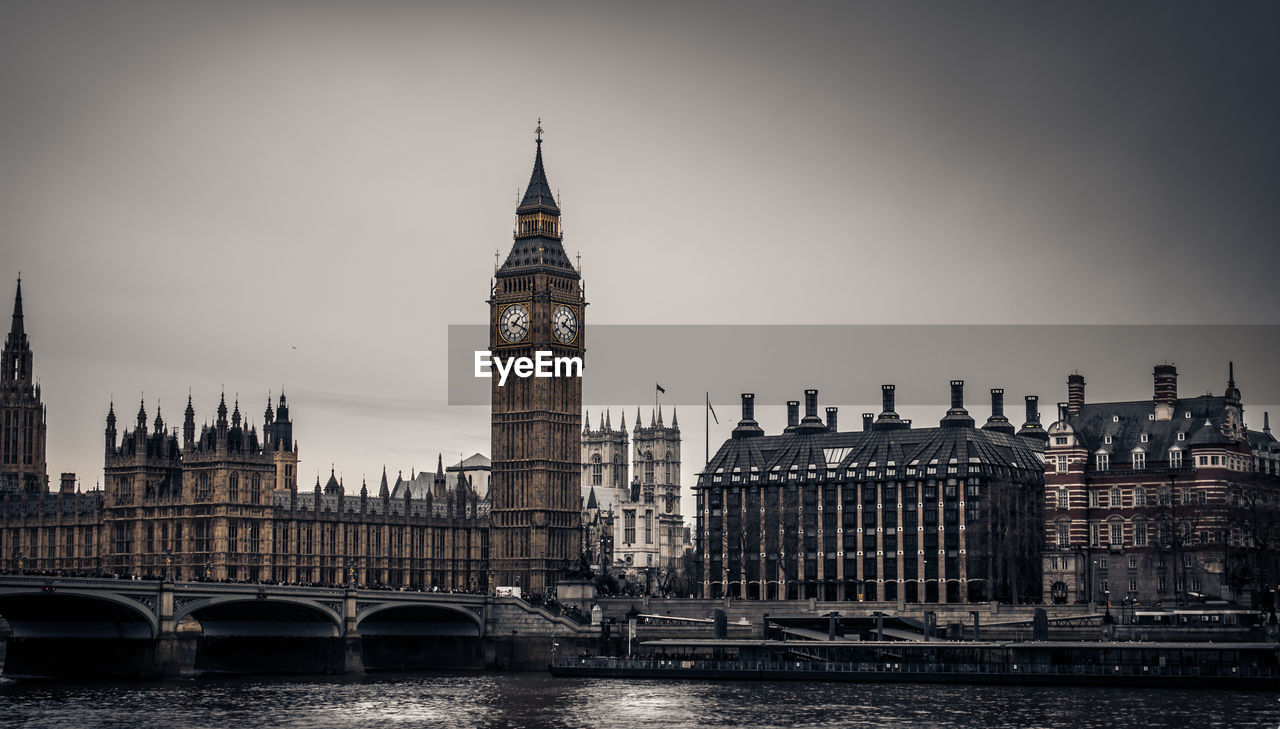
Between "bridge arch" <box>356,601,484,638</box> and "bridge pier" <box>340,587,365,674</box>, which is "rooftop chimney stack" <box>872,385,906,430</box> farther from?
"bridge pier" <box>340,587,365,674</box>

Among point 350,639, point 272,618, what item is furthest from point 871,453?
point 272,618

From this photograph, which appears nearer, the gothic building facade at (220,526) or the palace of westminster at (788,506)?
the palace of westminster at (788,506)

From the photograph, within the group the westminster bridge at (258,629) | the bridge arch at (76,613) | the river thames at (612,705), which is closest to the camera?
the river thames at (612,705)

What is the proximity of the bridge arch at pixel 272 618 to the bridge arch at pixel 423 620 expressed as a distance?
3164 millimetres

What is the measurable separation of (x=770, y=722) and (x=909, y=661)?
28.8m

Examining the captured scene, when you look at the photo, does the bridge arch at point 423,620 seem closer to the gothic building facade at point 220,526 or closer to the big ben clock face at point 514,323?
the gothic building facade at point 220,526

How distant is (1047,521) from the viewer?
15900 centimetres

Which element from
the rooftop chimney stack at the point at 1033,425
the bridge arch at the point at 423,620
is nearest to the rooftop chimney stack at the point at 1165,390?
the rooftop chimney stack at the point at 1033,425

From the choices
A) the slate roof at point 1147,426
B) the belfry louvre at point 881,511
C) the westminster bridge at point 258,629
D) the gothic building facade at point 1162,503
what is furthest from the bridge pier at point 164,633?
the slate roof at point 1147,426

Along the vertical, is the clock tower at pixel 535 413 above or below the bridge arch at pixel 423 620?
above

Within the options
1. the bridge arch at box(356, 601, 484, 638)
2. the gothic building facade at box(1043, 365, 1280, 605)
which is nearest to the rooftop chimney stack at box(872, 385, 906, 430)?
the gothic building facade at box(1043, 365, 1280, 605)

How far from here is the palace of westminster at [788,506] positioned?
153000mm

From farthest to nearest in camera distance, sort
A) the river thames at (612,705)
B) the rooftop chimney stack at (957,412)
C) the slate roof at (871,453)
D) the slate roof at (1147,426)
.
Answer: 1. the rooftop chimney stack at (957,412)
2. the slate roof at (871,453)
3. the slate roof at (1147,426)
4. the river thames at (612,705)

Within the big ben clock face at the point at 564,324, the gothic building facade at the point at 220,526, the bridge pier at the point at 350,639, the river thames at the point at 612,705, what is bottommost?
the river thames at the point at 612,705
